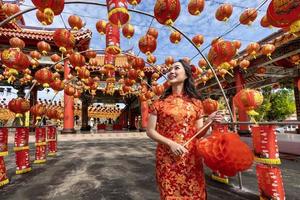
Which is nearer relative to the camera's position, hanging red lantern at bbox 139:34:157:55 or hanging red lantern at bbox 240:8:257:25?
hanging red lantern at bbox 240:8:257:25

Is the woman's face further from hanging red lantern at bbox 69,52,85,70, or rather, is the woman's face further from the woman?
hanging red lantern at bbox 69,52,85,70

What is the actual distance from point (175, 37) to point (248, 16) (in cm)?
176

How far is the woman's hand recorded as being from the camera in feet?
4.64

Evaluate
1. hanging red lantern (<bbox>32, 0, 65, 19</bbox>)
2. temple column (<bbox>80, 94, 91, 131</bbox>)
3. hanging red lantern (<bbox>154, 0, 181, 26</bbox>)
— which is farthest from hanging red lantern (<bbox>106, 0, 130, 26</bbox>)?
temple column (<bbox>80, 94, 91, 131</bbox>)

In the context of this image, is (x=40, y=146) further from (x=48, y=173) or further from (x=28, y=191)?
(x=28, y=191)

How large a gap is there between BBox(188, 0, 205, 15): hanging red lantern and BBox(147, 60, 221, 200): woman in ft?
11.6

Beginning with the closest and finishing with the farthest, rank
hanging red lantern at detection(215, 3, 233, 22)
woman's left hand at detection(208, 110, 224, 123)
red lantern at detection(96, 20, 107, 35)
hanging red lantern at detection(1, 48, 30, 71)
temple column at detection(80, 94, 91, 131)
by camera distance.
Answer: woman's left hand at detection(208, 110, 224, 123) < hanging red lantern at detection(1, 48, 30, 71) < hanging red lantern at detection(215, 3, 233, 22) < red lantern at detection(96, 20, 107, 35) < temple column at detection(80, 94, 91, 131)

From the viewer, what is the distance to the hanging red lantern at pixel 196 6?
15.5 feet

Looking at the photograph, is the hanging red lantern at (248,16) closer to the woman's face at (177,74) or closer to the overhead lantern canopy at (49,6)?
the overhead lantern canopy at (49,6)

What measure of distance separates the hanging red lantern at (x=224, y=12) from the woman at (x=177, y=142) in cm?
416

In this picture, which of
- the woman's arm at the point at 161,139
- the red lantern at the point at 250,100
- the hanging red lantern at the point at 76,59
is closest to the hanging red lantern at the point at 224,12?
the red lantern at the point at 250,100

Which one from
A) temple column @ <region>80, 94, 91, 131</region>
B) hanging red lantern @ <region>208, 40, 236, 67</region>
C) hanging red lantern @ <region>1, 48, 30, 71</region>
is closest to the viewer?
hanging red lantern @ <region>1, 48, 30, 71</region>

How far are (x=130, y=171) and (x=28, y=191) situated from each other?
1.88m

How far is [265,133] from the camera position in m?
2.54
